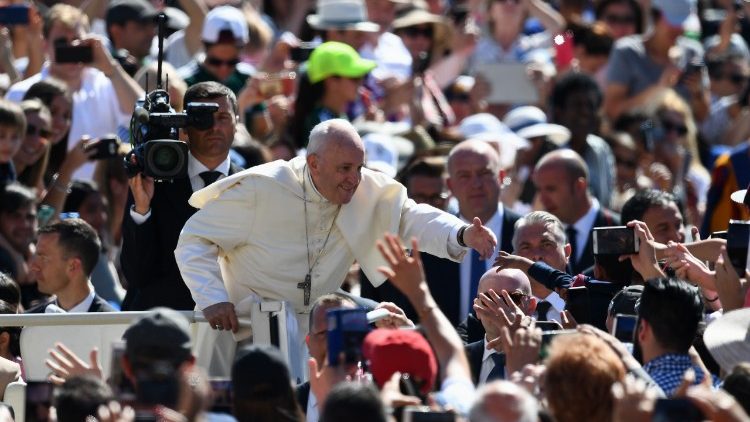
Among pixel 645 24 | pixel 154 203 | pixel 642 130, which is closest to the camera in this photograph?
pixel 154 203

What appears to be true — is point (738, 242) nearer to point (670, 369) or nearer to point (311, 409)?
point (670, 369)

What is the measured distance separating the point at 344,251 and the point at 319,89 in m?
3.18

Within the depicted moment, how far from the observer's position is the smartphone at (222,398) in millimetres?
6715

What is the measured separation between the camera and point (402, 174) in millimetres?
11281

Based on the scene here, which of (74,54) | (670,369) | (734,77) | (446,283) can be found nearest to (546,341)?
(670,369)

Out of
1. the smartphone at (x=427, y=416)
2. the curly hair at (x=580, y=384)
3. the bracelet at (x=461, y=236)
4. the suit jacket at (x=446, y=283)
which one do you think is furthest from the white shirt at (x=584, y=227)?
the smartphone at (x=427, y=416)

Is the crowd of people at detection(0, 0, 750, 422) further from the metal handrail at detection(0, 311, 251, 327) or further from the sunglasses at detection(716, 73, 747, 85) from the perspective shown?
the metal handrail at detection(0, 311, 251, 327)

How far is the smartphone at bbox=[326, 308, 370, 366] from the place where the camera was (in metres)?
6.75

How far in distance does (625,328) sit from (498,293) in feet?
3.45

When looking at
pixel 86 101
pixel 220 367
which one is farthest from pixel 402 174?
pixel 220 367

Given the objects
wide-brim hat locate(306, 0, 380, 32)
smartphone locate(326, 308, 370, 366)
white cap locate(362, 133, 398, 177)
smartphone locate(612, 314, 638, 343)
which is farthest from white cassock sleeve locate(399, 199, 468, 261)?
wide-brim hat locate(306, 0, 380, 32)

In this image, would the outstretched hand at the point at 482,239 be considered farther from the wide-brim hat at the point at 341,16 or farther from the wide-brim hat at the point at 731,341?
the wide-brim hat at the point at 341,16

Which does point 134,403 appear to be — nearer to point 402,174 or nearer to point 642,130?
point 402,174

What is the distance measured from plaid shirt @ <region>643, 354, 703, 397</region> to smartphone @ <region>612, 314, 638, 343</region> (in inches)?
10.6
